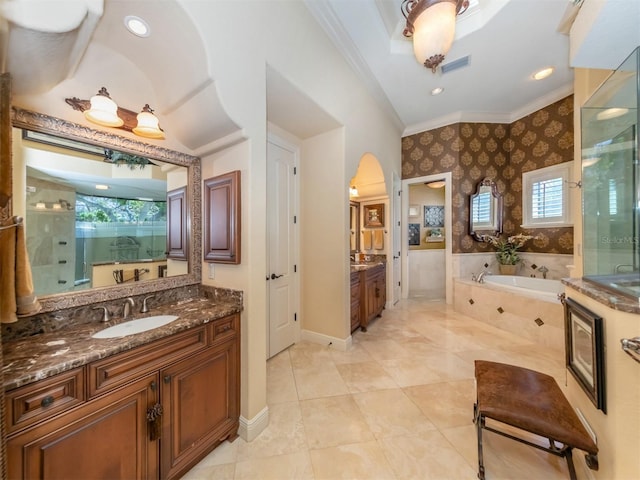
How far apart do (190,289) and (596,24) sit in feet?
10.7

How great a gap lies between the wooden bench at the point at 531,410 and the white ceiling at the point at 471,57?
324 centimetres

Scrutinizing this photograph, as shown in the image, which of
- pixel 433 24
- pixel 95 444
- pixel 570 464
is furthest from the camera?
pixel 433 24

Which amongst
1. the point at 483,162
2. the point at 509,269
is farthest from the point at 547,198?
the point at 509,269

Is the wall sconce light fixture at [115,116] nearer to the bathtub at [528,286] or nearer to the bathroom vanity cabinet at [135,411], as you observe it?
the bathroom vanity cabinet at [135,411]

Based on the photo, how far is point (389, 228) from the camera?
4281mm

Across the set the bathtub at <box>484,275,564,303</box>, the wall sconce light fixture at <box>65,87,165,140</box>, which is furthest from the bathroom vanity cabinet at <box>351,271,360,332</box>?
the wall sconce light fixture at <box>65,87,165,140</box>

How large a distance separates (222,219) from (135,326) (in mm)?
814

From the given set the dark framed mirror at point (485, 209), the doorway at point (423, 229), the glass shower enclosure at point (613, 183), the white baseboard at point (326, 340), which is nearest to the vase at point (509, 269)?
the dark framed mirror at point (485, 209)

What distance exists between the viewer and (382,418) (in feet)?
5.80

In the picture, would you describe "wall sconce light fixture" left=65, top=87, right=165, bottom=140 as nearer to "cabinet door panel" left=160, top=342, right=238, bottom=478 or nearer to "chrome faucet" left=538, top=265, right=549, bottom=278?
"cabinet door panel" left=160, top=342, right=238, bottom=478

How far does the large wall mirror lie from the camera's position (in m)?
1.25

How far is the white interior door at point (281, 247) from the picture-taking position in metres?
2.70

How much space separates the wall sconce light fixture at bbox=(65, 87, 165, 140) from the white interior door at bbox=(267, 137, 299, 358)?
1230mm

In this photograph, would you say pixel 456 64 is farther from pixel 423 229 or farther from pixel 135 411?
pixel 135 411
